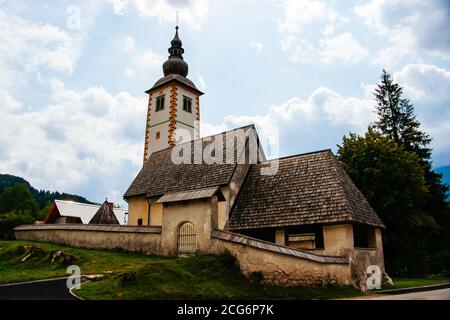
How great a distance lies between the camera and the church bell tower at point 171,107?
41872mm

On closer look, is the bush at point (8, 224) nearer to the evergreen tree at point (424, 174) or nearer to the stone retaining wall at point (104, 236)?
the stone retaining wall at point (104, 236)

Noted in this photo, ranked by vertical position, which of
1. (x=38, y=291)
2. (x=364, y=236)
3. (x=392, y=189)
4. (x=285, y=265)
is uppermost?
(x=392, y=189)

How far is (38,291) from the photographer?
12.7 meters

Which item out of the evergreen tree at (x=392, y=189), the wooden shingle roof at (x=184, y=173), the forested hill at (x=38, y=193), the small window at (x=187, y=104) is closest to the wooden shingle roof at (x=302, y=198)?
the wooden shingle roof at (x=184, y=173)

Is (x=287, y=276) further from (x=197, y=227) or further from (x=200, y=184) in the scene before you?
(x=200, y=184)

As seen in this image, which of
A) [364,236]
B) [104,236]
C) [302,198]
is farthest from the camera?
[364,236]

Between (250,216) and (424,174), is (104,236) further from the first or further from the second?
(424,174)

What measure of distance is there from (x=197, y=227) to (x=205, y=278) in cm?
418

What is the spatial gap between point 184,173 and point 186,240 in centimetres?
846

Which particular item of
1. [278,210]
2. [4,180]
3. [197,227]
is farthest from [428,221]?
[4,180]

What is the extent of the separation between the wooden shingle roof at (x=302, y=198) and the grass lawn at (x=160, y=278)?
14.5 feet

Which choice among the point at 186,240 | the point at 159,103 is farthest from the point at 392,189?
the point at 159,103

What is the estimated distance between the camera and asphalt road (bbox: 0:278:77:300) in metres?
11.5
